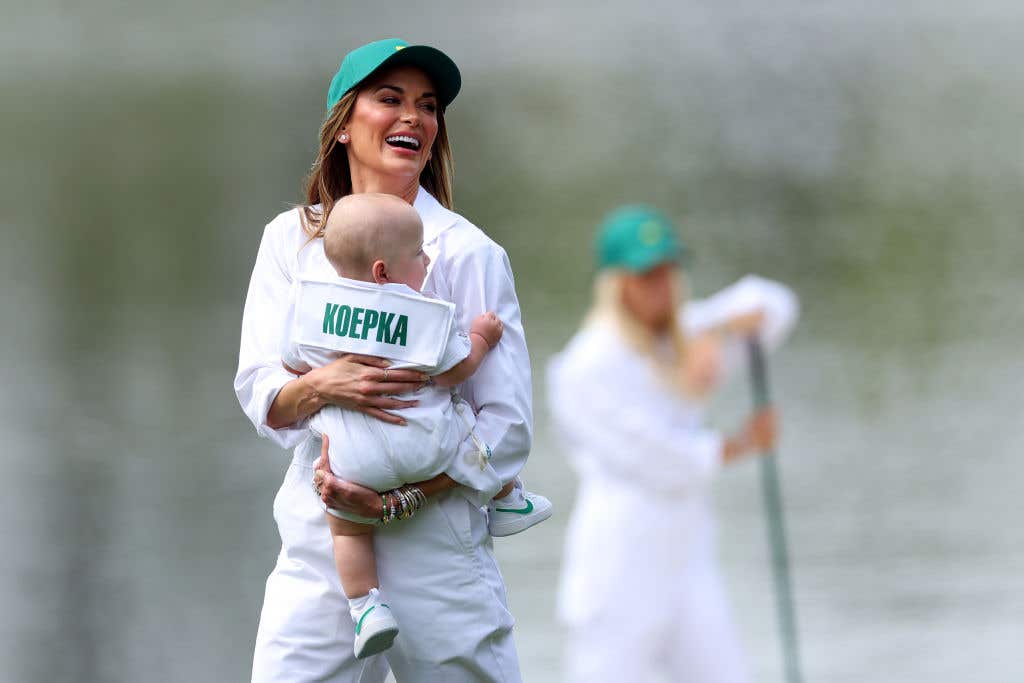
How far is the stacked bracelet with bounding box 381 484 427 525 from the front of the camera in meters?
2.07

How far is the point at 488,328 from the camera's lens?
212cm

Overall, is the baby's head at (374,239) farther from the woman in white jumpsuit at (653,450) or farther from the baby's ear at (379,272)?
the woman in white jumpsuit at (653,450)

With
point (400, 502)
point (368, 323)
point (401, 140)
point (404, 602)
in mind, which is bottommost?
point (404, 602)

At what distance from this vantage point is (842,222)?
359 inches

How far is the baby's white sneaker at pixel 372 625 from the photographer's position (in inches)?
81.0

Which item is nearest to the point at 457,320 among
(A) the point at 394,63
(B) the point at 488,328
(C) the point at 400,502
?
(B) the point at 488,328

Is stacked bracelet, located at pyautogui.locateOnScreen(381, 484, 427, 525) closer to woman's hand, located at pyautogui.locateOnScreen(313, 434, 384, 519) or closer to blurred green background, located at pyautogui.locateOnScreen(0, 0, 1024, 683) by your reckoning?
woman's hand, located at pyautogui.locateOnScreen(313, 434, 384, 519)

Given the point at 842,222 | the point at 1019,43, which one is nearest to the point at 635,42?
the point at 1019,43

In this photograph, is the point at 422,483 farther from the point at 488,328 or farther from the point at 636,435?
the point at 636,435

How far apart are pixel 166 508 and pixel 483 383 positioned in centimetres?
316

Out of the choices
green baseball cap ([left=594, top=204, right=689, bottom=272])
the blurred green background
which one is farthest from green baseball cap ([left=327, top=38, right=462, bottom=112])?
green baseball cap ([left=594, top=204, right=689, bottom=272])

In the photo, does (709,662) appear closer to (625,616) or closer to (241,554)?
(625,616)

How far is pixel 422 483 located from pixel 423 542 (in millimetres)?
106

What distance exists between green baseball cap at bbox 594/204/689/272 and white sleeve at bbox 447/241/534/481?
70 cm
